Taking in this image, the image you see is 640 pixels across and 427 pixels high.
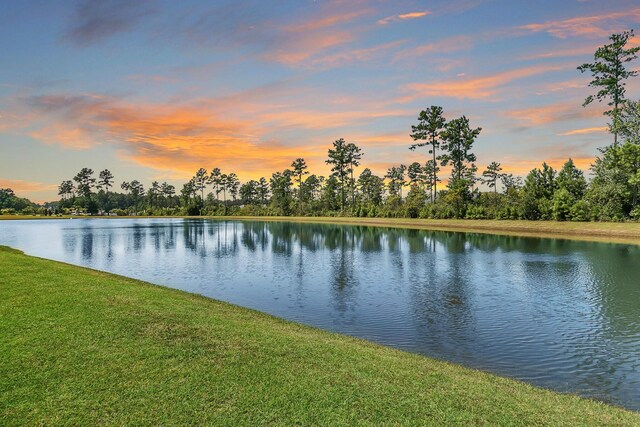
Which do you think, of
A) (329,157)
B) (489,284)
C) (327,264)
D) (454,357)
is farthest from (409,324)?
(329,157)

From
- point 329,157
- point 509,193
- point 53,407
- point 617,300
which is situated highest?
point 329,157

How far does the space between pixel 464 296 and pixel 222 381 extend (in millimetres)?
12173

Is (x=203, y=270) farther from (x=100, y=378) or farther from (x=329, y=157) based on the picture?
(x=329, y=157)

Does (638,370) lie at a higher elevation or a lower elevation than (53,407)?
lower

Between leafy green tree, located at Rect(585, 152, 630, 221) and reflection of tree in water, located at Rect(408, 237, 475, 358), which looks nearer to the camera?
reflection of tree in water, located at Rect(408, 237, 475, 358)

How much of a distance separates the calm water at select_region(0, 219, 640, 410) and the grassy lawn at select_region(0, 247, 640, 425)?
250cm

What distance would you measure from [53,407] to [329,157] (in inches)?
3623

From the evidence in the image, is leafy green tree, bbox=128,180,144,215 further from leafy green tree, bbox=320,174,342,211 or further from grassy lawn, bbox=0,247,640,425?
grassy lawn, bbox=0,247,640,425

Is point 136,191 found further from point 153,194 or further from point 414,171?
point 414,171

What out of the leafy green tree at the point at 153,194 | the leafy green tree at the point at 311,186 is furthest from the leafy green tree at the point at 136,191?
the leafy green tree at the point at 311,186

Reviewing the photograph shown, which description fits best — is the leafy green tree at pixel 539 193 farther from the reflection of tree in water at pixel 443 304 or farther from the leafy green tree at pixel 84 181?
the leafy green tree at pixel 84 181

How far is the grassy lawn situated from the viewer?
5133 millimetres

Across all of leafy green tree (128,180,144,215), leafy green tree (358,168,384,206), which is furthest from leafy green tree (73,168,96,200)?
leafy green tree (358,168,384,206)

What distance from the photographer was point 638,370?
28.1ft
